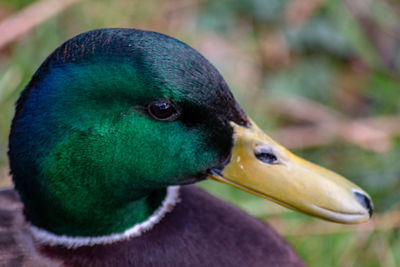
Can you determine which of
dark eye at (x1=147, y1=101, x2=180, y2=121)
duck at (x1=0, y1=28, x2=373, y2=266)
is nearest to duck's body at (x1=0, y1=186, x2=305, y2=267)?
duck at (x1=0, y1=28, x2=373, y2=266)

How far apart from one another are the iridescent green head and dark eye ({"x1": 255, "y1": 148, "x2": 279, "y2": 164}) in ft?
0.21

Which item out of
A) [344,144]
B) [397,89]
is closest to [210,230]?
[344,144]

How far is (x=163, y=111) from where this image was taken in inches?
44.7

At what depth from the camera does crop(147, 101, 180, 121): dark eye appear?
44.3 inches

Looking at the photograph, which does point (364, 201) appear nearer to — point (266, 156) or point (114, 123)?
point (266, 156)

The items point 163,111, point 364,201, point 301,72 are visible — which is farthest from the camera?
point 301,72

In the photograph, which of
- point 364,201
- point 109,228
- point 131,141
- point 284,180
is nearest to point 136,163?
point 131,141

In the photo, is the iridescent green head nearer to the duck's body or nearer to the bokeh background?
the duck's body

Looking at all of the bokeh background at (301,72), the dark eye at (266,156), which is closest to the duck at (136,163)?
the dark eye at (266,156)

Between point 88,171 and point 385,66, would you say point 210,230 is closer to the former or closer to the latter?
point 88,171

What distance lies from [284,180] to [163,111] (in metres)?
0.29

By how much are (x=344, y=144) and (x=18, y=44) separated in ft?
4.74

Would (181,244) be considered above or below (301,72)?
above

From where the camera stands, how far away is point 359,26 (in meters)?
2.87
